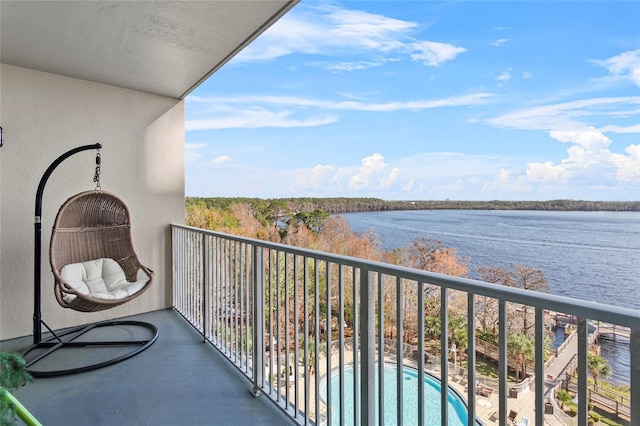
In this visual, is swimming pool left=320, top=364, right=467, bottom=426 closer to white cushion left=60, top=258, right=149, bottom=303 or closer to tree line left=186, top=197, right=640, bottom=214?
white cushion left=60, top=258, right=149, bottom=303

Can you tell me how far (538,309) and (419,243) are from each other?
12103 millimetres

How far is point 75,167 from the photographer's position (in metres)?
3.80

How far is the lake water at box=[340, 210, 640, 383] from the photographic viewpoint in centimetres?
738

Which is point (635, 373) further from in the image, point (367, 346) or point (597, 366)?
point (367, 346)

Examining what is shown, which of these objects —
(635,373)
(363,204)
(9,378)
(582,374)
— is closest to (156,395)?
(9,378)

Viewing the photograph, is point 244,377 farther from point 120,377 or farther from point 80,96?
point 80,96

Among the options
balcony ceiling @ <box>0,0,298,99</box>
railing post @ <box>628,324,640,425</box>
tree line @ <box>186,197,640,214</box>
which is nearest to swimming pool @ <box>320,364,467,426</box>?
railing post @ <box>628,324,640,425</box>

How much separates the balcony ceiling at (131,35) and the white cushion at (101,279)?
1933mm

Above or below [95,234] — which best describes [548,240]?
below

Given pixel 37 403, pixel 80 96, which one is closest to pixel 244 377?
pixel 37 403

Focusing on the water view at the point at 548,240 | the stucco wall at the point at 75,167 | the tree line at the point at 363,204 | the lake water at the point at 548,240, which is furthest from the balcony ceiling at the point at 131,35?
the tree line at the point at 363,204

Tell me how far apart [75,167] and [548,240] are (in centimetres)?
1187

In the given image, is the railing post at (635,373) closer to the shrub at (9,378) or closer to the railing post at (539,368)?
the railing post at (539,368)

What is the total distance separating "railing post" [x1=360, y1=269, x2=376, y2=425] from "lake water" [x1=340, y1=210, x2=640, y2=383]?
525 centimetres
